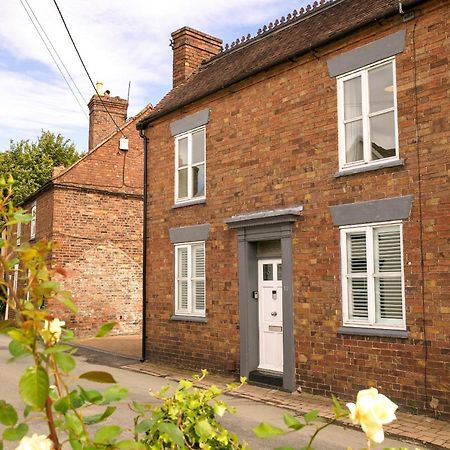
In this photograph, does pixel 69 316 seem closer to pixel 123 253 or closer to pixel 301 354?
pixel 123 253

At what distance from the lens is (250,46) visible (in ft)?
44.0

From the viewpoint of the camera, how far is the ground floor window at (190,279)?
12.1m

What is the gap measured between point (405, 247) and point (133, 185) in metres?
14.6

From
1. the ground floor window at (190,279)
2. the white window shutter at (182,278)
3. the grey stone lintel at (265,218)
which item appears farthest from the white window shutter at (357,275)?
the white window shutter at (182,278)

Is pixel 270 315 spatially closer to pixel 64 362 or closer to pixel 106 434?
pixel 106 434

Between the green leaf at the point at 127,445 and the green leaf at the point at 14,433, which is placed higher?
the green leaf at the point at 14,433

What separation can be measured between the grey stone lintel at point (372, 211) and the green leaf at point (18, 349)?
7553mm

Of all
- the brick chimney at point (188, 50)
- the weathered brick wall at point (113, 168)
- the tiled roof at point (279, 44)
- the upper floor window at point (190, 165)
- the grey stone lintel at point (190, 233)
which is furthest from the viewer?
the weathered brick wall at point (113, 168)

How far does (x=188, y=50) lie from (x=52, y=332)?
580 inches

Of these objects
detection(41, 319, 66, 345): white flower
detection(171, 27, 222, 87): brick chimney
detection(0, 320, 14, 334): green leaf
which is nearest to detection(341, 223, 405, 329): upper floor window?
detection(41, 319, 66, 345): white flower

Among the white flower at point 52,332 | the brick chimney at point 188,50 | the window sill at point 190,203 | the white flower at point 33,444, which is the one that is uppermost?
the brick chimney at point 188,50

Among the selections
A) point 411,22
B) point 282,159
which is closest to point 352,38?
point 411,22

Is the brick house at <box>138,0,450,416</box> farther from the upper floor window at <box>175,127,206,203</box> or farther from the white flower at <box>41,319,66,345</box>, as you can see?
the white flower at <box>41,319,66,345</box>

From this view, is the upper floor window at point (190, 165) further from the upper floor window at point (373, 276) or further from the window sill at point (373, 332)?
the window sill at point (373, 332)
